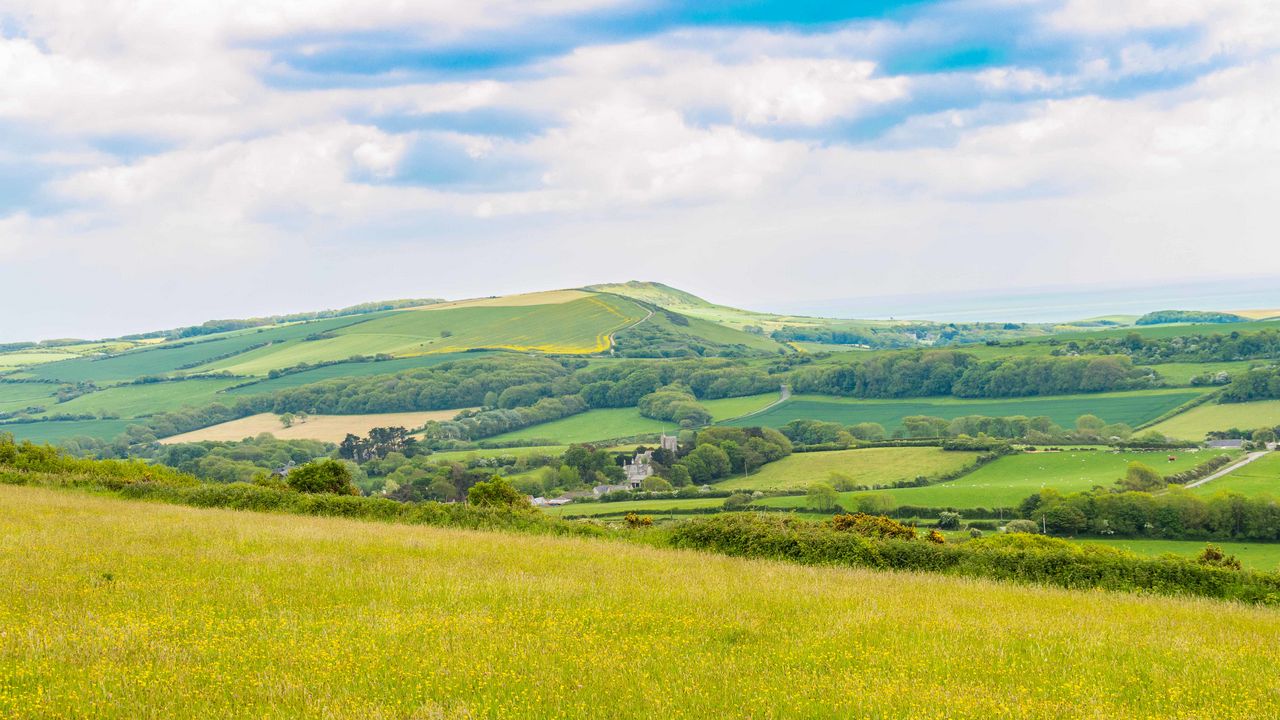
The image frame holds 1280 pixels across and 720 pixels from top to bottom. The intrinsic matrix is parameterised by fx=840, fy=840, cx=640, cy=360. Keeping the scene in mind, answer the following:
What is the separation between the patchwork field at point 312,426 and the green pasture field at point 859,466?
77.6m

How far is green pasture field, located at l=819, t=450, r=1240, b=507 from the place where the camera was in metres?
83.5

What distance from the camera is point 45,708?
7398 millimetres

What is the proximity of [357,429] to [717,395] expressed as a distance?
266 ft

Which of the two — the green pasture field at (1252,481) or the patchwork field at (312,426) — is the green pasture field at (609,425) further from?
the green pasture field at (1252,481)

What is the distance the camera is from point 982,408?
152625 mm

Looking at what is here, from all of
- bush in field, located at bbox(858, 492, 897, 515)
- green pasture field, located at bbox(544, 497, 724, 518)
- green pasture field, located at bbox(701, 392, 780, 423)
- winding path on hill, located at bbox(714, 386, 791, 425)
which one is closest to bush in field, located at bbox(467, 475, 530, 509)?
green pasture field, located at bbox(544, 497, 724, 518)

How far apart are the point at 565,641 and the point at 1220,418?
140600 millimetres

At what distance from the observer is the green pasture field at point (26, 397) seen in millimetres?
180650

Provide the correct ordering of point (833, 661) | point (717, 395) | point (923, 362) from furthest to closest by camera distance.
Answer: point (717, 395) < point (923, 362) < point (833, 661)

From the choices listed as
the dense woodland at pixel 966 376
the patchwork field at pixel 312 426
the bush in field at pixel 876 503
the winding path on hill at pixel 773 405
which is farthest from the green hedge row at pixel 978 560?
the dense woodland at pixel 966 376

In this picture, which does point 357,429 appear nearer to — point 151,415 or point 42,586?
point 151,415

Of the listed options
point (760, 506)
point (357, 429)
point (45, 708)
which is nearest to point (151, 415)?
point (357, 429)

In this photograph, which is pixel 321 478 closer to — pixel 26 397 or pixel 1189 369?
pixel 1189 369

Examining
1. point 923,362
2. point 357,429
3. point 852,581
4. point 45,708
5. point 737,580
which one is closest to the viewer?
point 45,708
